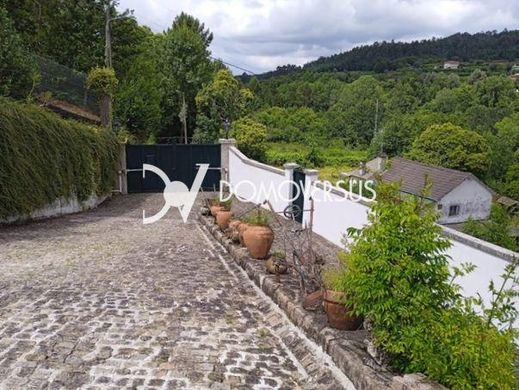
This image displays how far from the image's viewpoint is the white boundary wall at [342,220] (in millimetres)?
4377

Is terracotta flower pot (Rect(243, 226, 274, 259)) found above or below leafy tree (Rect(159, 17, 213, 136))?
below

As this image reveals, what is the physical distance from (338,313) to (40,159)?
26.9 feet

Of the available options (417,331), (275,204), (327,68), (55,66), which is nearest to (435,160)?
(275,204)

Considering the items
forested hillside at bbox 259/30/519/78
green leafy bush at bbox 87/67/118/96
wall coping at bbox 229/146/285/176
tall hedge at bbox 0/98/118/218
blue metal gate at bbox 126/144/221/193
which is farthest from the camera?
forested hillside at bbox 259/30/519/78

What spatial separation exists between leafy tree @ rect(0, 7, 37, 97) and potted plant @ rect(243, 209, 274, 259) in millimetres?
8206

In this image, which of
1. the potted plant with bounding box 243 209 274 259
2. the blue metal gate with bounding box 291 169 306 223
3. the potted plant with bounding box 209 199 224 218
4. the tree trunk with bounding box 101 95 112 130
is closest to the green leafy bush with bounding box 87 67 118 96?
the tree trunk with bounding box 101 95 112 130

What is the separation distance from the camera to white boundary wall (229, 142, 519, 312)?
14.4 feet

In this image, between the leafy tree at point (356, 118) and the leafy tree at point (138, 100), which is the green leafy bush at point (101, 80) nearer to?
the leafy tree at point (138, 100)

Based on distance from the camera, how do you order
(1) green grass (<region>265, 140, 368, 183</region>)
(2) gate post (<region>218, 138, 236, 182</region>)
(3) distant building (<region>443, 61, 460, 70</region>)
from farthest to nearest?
1. (3) distant building (<region>443, 61, 460, 70</region>)
2. (1) green grass (<region>265, 140, 368, 183</region>)
3. (2) gate post (<region>218, 138, 236, 182</region>)

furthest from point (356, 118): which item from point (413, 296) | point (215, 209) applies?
point (413, 296)

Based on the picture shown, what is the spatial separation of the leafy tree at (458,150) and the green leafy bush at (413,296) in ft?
115

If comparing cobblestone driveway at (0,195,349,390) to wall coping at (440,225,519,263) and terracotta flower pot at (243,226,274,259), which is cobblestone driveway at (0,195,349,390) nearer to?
terracotta flower pot at (243,226,274,259)

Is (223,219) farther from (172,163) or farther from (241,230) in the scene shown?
(172,163)

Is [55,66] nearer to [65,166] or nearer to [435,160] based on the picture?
[65,166]
